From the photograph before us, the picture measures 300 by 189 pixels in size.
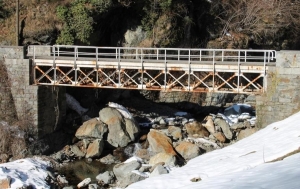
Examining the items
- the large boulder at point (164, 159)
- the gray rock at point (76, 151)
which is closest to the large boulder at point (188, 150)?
→ the large boulder at point (164, 159)

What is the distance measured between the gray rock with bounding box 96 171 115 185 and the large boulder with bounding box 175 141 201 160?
3.91 m

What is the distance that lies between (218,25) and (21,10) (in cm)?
1527

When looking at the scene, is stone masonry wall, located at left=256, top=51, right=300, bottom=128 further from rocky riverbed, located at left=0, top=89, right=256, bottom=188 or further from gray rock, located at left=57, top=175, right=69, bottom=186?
gray rock, located at left=57, top=175, right=69, bottom=186

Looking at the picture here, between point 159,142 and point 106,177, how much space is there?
170 inches

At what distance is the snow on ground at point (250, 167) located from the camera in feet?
42.4

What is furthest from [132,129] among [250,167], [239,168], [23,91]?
[250,167]

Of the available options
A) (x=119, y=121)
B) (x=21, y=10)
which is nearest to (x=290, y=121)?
(x=119, y=121)

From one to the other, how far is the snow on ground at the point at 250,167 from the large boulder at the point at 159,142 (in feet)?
13.3

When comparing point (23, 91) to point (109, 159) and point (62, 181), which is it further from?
point (62, 181)

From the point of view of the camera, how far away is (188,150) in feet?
77.0

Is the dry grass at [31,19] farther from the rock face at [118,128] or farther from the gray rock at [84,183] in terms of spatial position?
the gray rock at [84,183]

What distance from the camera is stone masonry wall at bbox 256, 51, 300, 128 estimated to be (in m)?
22.1

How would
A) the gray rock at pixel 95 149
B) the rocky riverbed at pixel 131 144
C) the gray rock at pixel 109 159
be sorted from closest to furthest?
the rocky riverbed at pixel 131 144
the gray rock at pixel 109 159
the gray rock at pixel 95 149

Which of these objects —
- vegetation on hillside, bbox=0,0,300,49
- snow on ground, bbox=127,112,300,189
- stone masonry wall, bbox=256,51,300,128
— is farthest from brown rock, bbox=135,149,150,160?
vegetation on hillside, bbox=0,0,300,49
